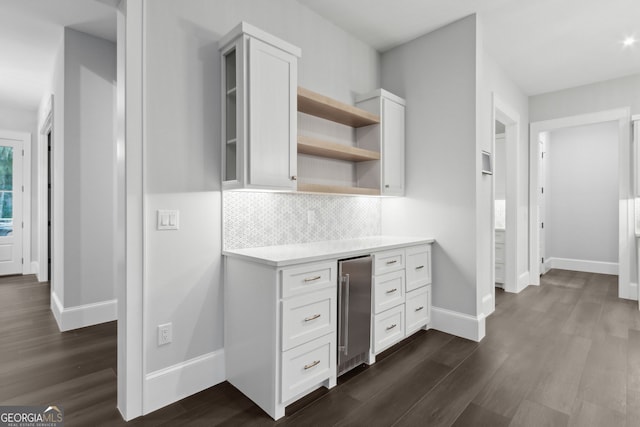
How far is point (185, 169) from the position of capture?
2.06 m

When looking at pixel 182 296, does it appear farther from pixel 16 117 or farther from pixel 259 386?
pixel 16 117

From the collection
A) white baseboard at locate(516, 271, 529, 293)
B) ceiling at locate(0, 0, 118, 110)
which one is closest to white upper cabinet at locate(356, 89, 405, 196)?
ceiling at locate(0, 0, 118, 110)

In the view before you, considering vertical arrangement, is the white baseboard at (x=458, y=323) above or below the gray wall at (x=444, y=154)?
below

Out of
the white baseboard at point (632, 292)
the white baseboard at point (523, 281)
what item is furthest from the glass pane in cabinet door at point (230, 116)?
the white baseboard at point (632, 292)

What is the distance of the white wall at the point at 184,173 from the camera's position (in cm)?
192

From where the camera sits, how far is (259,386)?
1.92 meters

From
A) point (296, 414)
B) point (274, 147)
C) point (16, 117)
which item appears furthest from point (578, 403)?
point (16, 117)

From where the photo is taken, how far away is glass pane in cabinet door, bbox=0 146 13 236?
553 cm

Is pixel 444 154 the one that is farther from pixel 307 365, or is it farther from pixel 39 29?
pixel 39 29

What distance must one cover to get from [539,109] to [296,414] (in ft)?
17.1

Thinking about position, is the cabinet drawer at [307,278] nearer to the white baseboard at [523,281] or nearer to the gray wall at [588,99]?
the white baseboard at [523,281]

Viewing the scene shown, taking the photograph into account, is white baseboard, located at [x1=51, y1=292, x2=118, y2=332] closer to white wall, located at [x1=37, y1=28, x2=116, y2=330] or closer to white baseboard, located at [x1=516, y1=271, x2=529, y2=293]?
white wall, located at [x1=37, y1=28, x2=116, y2=330]

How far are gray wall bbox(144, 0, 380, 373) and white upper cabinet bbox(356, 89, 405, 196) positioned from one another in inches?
50.1

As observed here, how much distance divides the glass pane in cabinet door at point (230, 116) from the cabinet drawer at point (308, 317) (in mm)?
900
